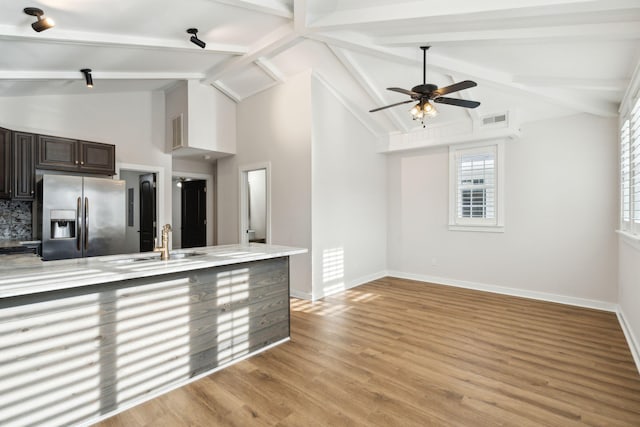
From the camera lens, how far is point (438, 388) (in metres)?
2.49

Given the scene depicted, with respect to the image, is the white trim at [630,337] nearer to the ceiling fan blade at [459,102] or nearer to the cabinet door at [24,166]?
the ceiling fan blade at [459,102]

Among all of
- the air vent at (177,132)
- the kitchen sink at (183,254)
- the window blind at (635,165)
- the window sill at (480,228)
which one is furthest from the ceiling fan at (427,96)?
the air vent at (177,132)

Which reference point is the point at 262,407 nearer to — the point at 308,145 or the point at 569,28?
the point at 308,145

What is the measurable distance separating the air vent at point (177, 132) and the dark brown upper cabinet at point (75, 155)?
2.97 ft

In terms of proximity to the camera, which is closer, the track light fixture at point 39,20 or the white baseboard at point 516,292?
the track light fixture at point 39,20

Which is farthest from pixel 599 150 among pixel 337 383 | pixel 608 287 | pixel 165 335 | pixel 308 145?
pixel 165 335

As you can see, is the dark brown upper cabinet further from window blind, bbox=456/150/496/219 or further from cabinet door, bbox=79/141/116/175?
window blind, bbox=456/150/496/219

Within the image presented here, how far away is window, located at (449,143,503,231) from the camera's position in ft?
17.4

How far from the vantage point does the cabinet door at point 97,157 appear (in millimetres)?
4750

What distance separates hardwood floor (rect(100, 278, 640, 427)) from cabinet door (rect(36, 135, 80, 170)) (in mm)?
3740

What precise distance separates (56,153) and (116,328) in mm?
3540

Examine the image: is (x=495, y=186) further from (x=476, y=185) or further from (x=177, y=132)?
(x=177, y=132)

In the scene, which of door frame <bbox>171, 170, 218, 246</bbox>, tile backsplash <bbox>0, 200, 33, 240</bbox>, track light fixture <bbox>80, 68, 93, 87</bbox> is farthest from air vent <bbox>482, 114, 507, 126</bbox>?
tile backsplash <bbox>0, 200, 33, 240</bbox>

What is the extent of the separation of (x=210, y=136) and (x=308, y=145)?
1838mm
